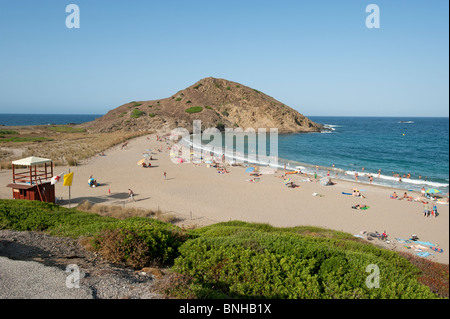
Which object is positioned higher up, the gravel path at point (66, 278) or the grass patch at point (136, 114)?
the grass patch at point (136, 114)

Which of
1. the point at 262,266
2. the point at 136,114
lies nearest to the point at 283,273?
the point at 262,266

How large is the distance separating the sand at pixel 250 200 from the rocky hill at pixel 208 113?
4423cm

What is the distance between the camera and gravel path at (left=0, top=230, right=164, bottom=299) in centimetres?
446

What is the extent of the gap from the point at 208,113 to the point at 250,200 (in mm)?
62991

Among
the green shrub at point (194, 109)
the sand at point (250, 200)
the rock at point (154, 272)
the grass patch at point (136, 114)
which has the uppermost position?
the green shrub at point (194, 109)

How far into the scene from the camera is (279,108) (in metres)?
88.8

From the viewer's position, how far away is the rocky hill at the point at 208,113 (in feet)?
240

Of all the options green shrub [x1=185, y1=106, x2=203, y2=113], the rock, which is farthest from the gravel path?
green shrub [x1=185, y1=106, x2=203, y2=113]

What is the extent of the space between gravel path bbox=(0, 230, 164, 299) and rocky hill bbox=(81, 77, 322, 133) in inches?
2514

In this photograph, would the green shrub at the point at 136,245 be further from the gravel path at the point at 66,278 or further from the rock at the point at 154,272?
the rock at the point at 154,272

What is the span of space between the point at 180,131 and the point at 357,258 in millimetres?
64287

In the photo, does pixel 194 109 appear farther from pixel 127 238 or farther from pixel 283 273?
pixel 283 273

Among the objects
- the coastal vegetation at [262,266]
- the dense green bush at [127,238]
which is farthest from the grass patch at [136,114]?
the coastal vegetation at [262,266]
